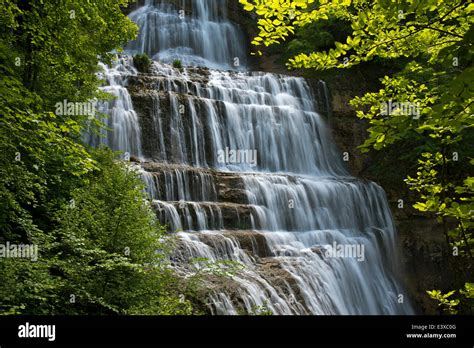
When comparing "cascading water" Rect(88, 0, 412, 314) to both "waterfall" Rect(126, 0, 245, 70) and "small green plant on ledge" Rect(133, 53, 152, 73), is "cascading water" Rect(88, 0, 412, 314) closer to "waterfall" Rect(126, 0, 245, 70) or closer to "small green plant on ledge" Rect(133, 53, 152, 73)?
"small green plant on ledge" Rect(133, 53, 152, 73)

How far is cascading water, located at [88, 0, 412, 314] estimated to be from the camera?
11145mm

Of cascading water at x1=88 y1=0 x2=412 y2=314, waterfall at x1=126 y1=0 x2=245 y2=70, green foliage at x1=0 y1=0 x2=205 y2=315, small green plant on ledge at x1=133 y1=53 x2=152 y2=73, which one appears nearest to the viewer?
green foliage at x1=0 y1=0 x2=205 y2=315

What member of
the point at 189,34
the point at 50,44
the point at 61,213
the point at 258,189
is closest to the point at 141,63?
the point at 258,189

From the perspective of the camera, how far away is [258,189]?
49.0ft

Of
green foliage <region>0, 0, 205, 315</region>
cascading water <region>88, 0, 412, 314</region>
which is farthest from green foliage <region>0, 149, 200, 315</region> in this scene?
cascading water <region>88, 0, 412, 314</region>

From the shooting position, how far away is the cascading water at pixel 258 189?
1115 cm

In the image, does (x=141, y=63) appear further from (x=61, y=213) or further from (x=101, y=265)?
(x=101, y=265)

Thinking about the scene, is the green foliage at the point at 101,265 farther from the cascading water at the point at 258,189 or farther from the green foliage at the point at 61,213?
the cascading water at the point at 258,189

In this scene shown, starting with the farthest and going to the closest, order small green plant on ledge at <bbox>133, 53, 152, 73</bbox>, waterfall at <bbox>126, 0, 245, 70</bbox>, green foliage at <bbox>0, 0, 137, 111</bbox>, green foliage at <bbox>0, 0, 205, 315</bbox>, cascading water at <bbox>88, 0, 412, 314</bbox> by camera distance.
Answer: waterfall at <bbox>126, 0, 245, 70</bbox>, small green plant on ledge at <bbox>133, 53, 152, 73</bbox>, cascading water at <bbox>88, 0, 412, 314</bbox>, green foliage at <bbox>0, 0, 137, 111</bbox>, green foliage at <bbox>0, 0, 205, 315</bbox>

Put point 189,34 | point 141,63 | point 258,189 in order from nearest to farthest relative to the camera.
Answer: point 258,189 → point 141,63 → point 189,34

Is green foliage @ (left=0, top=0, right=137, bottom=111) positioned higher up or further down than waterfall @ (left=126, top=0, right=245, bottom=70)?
further down

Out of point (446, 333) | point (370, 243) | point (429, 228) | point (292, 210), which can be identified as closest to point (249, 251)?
point (292, 210)

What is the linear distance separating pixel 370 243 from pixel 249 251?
6.98 metres

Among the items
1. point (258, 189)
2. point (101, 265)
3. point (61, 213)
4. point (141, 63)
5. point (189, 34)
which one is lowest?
point (101, 265)
